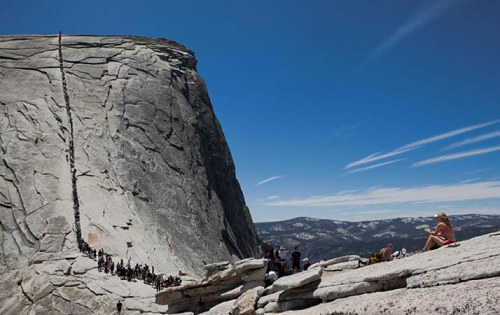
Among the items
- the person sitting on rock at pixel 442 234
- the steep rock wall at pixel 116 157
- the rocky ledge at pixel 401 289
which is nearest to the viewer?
the rocky ledge at pixel 401 289

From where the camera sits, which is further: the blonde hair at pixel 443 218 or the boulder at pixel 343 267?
the boulder at pixel 343 267

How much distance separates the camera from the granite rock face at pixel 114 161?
35.8m

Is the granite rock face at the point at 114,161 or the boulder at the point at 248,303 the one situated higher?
the granite rock face at the point at 114,161

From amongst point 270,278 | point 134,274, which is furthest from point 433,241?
point 134,274

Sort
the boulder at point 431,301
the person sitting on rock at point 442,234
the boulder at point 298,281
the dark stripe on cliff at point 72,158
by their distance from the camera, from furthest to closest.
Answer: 1. the dark stripe on cliff at point 72,158
2. the boulder at point 298,281
3. the person sitting on rock at point 442,234
4. the boulder at point 431,301

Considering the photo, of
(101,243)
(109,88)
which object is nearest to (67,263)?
(101,243)

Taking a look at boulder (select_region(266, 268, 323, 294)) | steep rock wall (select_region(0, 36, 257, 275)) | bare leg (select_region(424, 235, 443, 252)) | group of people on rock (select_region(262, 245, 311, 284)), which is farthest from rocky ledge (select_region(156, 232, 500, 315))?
steep rock wall (select_region(0, 36, 257, 275))

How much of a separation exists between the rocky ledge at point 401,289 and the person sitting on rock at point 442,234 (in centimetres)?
104

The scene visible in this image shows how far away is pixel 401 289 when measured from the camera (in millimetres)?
9789

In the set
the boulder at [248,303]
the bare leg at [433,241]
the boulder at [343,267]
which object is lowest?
the boulder at [248,303]

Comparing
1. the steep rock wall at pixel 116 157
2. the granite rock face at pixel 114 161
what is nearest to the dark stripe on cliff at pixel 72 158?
the steep rock wall at pixel 116 157

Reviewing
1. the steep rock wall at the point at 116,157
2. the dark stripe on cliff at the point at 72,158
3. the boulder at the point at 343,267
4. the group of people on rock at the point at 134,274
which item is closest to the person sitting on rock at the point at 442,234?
the boulder at the point at 343,267

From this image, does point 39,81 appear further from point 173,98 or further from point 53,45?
point 173,98

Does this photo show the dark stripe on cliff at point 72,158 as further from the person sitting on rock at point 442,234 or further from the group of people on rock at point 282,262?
the person sitting on rock at point 442,234
